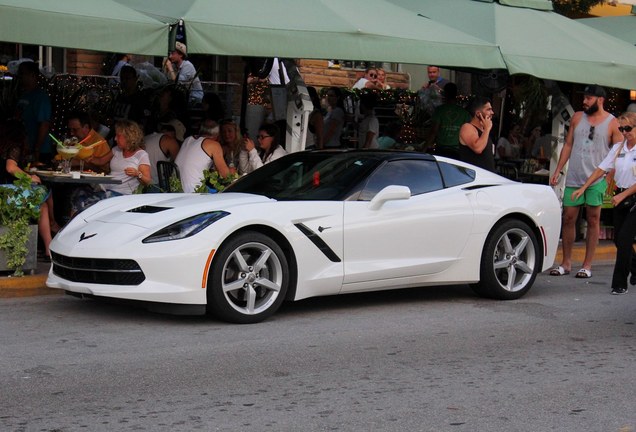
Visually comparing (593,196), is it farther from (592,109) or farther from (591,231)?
(592,109)

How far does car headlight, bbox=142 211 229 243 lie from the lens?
313 inches

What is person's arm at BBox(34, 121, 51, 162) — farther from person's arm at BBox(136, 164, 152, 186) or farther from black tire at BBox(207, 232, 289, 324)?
black tire at BBox(207, 232, 289, 324)

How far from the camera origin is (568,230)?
38.5 feet

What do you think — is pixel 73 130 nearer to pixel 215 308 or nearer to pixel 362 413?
pixel 215 308

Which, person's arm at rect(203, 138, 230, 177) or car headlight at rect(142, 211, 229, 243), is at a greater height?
person's arm at rect(203, 138, 230, 177)

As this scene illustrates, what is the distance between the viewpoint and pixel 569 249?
1184 centimetres

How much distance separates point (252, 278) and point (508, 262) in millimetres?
2785

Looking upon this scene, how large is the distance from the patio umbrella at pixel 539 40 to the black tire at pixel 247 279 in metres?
5.03

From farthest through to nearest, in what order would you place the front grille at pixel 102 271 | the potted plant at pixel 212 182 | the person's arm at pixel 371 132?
1. the person's arm at pixel 371 132
2. the potted plant at pixel 212 182
3. the front grille at pixel 102 271

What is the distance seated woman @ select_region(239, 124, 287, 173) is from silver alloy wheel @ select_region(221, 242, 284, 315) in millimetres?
3484

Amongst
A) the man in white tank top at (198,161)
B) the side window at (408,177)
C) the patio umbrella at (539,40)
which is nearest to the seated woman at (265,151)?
the man in white tank top at (198,161)

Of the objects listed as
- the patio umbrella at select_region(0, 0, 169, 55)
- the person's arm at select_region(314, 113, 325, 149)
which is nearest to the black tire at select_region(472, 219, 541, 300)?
the patio umbrella at select_region(0, 0, 169, 55)

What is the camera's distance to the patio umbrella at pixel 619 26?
54.6ft

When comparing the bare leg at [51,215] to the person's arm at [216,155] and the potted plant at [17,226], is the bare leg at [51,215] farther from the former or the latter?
the person's arm at [216,155]
